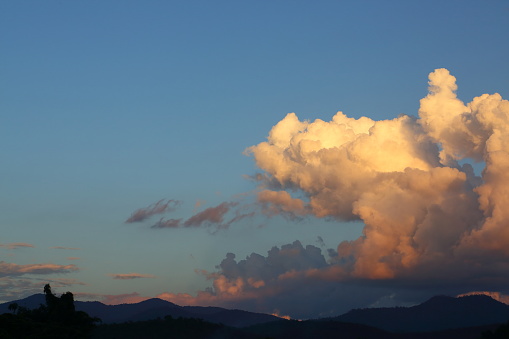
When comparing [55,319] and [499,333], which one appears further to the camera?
[55,319]

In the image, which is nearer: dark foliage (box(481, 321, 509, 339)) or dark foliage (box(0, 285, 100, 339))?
dark foliage (box(481, 321, 509, 339))

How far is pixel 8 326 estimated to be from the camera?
139875 mm

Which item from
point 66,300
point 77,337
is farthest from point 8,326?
point 66,300

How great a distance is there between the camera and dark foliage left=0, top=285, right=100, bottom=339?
5733 inches

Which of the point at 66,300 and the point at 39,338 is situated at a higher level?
the point at 66,300

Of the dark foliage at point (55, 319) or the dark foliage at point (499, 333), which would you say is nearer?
the dark foliage at point (499, 333)

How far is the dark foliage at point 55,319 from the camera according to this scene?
146 meters

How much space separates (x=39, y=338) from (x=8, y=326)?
26.1 feet

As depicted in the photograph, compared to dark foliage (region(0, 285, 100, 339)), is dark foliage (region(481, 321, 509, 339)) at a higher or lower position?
lower

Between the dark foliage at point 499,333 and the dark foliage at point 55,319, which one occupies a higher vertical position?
the dark foliage at point 55,319

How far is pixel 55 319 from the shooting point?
573 feet

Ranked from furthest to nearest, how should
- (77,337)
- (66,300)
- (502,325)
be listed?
(66,300)
(77,337)
(502,325)

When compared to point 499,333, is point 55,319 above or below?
above

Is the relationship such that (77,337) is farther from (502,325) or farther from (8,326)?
(502,325)
